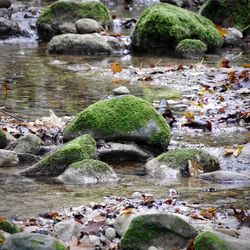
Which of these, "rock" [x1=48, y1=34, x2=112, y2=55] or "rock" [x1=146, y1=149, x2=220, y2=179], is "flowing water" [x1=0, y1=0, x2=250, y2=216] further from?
"rock" [x1=48, y1=34, x2=112, y2=55]

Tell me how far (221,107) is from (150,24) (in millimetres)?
6400

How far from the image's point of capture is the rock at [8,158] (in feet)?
25.9

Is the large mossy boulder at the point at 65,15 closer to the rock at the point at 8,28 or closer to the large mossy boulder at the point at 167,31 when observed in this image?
the rock at the point at 8,28

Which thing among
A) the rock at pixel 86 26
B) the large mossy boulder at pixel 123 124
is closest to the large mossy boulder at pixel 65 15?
the rock at pixel 86 26

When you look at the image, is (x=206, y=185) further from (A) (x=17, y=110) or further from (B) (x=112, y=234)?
(A) (x=17, y=110)

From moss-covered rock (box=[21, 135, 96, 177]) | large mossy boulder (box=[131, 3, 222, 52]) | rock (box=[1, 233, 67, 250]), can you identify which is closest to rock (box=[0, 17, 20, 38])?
large mossy boulder (box=[131, 3, 222, 52])

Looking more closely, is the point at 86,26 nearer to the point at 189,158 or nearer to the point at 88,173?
the point at 189,158

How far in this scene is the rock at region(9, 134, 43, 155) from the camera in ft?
27.1

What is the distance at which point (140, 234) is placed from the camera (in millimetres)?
5113

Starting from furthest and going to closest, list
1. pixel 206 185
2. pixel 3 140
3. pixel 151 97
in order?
A: pixel 151 97
pixel 3 140
pixel 206 185

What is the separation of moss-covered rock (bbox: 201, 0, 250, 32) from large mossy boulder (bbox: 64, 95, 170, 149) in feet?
36.0

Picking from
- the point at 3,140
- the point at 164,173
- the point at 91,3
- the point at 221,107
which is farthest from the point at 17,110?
the point at 91,3

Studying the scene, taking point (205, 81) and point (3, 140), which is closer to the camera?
point (3, 140)

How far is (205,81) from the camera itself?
513 inches
